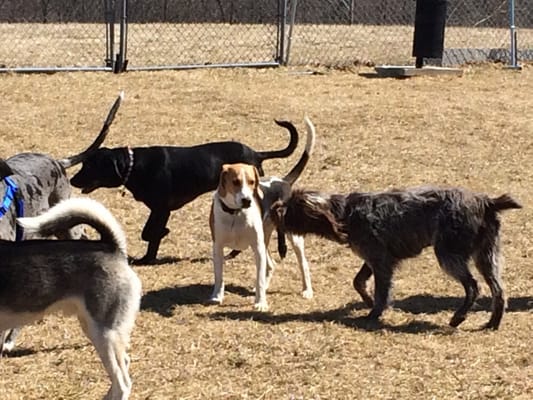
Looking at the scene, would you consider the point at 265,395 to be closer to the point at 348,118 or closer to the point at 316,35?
the point at 348,118

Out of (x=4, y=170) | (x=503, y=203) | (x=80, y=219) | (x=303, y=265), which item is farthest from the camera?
(x=303, y=265)

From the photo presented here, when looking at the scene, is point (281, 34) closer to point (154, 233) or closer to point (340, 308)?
point (154, 233)

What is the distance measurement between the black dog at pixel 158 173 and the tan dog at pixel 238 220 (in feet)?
2.88

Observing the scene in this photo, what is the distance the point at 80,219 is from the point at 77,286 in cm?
32

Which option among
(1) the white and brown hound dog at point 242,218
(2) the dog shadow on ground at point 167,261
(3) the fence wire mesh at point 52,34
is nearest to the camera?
(1) the white and brown hound dog at point 242,218

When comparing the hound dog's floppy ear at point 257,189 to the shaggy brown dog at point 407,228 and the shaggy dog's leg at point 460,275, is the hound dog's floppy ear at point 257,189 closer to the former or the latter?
the shaggy brown dog at point 407,228

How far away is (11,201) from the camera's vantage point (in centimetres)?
536

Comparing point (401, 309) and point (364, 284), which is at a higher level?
point (364, 284)

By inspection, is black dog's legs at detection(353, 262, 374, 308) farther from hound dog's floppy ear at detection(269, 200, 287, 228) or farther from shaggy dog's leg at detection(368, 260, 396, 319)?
hound dog's floppy ear at detection(269, 200, 287, 228)

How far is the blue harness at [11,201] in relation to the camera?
529 centimetres

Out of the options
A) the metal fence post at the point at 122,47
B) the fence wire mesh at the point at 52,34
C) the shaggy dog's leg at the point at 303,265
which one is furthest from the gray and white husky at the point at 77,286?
the fence wire mesh at the point at 52,34

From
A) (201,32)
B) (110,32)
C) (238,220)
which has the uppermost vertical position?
(110,32)

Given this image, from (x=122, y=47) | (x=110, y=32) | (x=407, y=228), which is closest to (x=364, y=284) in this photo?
(x=407, y=228)

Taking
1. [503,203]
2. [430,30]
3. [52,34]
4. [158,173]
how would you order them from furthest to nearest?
[52,34] < [430,30] < [158,173] < [503,203]
